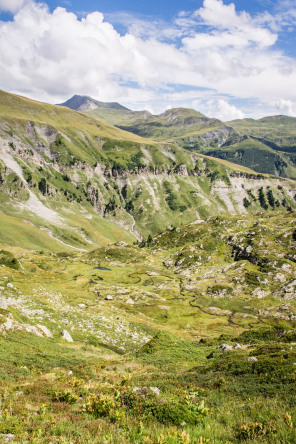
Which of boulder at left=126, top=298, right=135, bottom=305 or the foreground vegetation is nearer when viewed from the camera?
the foreground vegetation

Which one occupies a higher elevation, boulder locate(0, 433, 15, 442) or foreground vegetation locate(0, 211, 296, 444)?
boulder locate(0, 433, 15, 442)

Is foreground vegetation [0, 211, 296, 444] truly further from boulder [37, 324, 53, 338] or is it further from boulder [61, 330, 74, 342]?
boulder [61, 330, 74, 342]

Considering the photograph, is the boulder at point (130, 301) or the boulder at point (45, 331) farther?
the boulder at point (130, 301)

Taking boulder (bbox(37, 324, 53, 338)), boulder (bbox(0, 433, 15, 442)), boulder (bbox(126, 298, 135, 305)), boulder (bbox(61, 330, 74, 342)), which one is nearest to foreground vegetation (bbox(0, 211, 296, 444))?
boulder (bbox(0, 433, 15, 442))

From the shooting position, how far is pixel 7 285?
2055 inches

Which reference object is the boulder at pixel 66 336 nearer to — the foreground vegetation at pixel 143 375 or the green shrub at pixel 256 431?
the foreground vegetation at pixel 143 375

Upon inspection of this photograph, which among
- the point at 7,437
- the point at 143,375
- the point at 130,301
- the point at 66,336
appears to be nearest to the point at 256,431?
the point at 7,437

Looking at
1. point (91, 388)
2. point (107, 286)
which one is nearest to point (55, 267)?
point (107, 286)

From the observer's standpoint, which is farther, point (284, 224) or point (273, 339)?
point (284, 224)

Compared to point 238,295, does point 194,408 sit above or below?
above

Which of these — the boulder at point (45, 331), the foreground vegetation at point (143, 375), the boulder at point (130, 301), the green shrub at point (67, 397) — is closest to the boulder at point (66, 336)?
the foreground vegetation at point (143, 375)

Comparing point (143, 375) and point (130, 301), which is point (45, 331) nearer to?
point (143, 375)

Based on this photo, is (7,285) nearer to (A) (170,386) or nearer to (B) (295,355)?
(A) (170,386)

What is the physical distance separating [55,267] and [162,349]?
5619 inches
